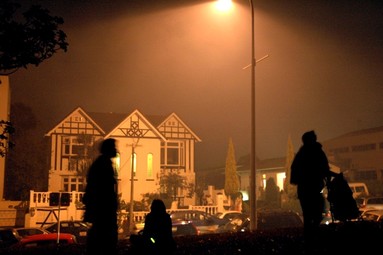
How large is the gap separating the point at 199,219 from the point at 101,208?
22536 millimetres

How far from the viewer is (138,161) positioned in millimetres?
48250

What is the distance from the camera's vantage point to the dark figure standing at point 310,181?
307 inches

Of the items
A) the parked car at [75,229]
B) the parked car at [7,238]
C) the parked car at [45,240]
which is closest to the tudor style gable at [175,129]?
the parked car at [75,229]

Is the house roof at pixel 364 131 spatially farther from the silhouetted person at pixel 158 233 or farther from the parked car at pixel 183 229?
the silhouetted person at pixel 158 233

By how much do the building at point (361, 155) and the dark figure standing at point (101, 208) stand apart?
5531 cm

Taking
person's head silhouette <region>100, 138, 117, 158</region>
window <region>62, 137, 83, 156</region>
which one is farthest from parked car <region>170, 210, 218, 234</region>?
person's head silhouette <region>100, 138, 117, 158</region>

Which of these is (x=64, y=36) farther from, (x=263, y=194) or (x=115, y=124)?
(x=263, y=194)

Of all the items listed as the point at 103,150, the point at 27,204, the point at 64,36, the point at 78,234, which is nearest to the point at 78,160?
the point at 27,204

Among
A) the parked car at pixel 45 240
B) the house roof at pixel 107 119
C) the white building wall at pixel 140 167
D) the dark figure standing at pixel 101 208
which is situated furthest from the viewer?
the house roof at pixel 107 119

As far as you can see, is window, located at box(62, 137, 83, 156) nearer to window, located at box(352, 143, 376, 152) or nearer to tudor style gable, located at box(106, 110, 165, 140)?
tudor style gable, located at box(106, 110, 165, 140)

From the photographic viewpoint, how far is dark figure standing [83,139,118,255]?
679 centimetres

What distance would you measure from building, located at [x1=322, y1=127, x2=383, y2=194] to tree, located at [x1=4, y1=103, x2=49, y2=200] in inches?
1309

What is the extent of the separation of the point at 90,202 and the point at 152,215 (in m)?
1.36

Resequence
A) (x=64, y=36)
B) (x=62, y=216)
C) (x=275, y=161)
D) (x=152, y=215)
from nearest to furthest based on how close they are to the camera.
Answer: (x=152, y=215) < (x=64, y=36) < (x=62, y=216) < (x=275, y=161)
